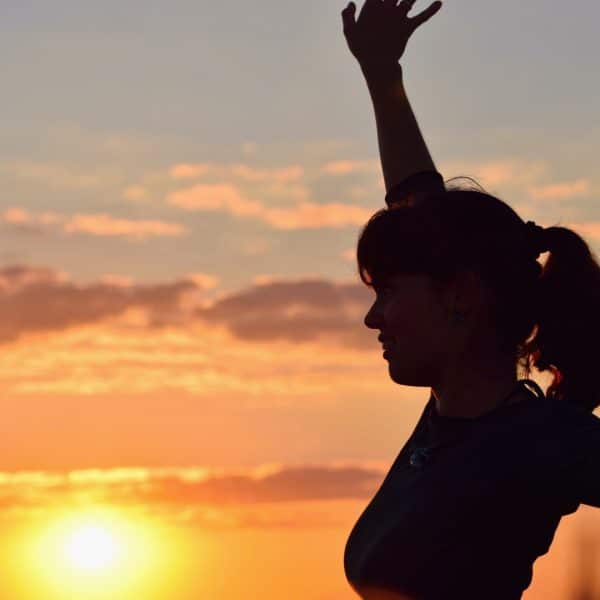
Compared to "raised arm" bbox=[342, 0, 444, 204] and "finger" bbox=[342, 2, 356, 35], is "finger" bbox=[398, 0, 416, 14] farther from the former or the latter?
"finger" bbox=[342, 2, 356, 35]

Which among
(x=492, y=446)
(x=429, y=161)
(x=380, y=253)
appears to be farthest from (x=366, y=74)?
(x=492, y=446)

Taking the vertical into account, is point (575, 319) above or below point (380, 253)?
below

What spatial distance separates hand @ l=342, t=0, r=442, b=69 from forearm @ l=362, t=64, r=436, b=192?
6cm

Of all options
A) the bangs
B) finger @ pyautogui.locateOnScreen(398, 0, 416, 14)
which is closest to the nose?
A: the bangs

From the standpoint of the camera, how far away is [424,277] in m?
4.23

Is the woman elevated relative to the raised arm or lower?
lower

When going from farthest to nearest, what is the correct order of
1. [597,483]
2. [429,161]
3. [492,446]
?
[429,161] < [492,446] < [597,483]

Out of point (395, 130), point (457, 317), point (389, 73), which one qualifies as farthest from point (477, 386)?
point (389, 73)

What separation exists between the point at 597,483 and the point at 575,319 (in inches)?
27.1

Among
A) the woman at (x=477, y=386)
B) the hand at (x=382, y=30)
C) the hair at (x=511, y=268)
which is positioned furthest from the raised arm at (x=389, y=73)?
the hair at (x=511, y=268)

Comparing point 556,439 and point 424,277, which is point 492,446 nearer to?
point 556,439

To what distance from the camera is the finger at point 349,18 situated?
570cm

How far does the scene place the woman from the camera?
13.2ft

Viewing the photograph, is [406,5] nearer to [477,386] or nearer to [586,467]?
[477,386]
